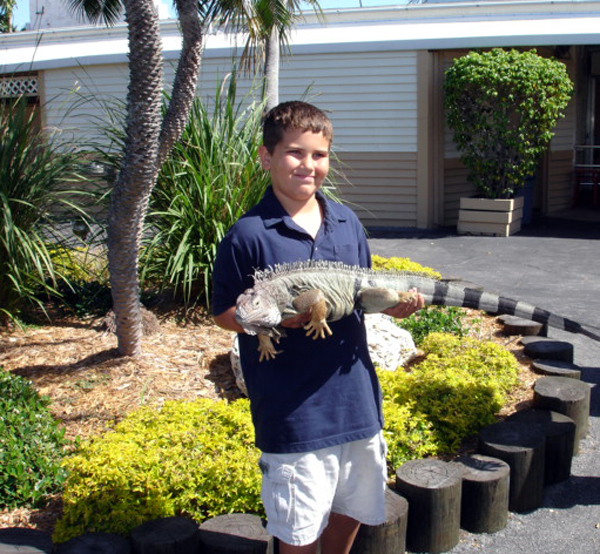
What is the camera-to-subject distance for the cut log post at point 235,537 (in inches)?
118

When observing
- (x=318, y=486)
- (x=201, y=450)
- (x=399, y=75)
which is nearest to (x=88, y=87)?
(x=399, y=75)

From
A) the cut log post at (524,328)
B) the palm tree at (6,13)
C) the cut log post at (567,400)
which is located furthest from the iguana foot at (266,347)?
the palm tree at (6,13)

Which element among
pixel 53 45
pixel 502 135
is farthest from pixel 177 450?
pixel 53 45

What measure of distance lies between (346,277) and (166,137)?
3122 millimetres

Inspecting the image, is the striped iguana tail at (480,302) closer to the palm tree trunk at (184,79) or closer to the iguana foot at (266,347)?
the iguana foot at (266,347)

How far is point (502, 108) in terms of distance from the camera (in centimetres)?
1188

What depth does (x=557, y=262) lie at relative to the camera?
10266mm

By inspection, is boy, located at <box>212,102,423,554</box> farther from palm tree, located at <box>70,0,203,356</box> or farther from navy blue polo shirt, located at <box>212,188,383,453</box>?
palm tree, located at <box>70,0,203,356</box>

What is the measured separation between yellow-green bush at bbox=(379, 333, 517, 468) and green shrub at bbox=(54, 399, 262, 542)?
2.88ft

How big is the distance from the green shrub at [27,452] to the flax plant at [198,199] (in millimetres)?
2296

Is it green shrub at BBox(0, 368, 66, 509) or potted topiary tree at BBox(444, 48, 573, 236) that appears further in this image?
potted topiary tree at BBox(444, 48, 573, 236)

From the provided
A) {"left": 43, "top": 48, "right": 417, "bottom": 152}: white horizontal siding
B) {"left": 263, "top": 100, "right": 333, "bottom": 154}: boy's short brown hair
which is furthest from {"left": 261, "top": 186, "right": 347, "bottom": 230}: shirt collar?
{"left": 43, "top": 48, "right": 417, "bottom": 152}: white horizontal siding

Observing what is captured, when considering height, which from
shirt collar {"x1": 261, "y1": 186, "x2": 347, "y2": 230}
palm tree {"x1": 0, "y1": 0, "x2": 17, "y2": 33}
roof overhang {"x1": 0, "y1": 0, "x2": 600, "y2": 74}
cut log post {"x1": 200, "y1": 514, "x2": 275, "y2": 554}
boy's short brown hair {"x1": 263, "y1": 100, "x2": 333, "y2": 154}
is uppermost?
palm tree {"x1": 0, "y1": 0, "x2": 17, "y2": 33}

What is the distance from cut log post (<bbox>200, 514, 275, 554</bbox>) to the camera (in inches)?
118
